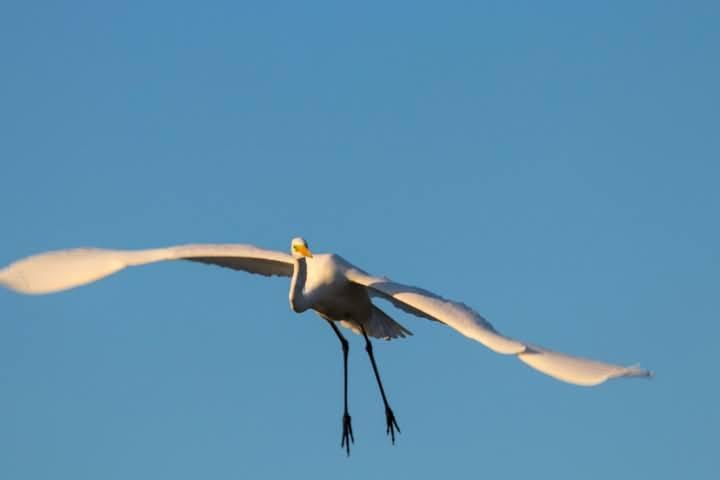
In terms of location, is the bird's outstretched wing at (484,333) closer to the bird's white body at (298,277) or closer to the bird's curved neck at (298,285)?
the bird's white body at (298,277)

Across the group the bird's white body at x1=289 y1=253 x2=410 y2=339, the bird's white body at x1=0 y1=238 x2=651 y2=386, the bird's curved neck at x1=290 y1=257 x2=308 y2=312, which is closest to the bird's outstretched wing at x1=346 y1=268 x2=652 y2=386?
the bird's white body at x1=0 y1=238 x2=651 y2=386

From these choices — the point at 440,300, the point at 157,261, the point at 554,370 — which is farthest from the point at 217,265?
the point at 554,370

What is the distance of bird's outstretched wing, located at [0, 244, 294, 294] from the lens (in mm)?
31906

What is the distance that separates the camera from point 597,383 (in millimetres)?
24375

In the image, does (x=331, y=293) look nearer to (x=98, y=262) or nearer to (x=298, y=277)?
(x=298, y=277)

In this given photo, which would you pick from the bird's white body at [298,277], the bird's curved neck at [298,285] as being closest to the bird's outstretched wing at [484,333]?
the bird's white body at [298,277]

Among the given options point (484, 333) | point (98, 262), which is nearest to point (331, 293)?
point (98, 262)

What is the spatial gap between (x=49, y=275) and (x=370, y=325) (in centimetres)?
607

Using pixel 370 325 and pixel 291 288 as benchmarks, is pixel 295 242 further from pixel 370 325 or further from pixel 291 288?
pixel 370 325

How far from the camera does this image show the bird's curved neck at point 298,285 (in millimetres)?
32219

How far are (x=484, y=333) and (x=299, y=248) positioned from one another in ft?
18.0

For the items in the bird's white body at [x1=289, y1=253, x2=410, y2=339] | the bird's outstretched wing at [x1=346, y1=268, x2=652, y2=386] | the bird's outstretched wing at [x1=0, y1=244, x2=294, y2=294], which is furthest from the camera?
the bird's white body at [x1=289, y1=253, x2=410, y2=339]

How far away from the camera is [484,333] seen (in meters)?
27.5

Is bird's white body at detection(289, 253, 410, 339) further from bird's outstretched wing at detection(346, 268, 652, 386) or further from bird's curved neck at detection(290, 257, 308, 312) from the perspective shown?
bird's outstretched wing at detection(346, 268, 652, 386)
